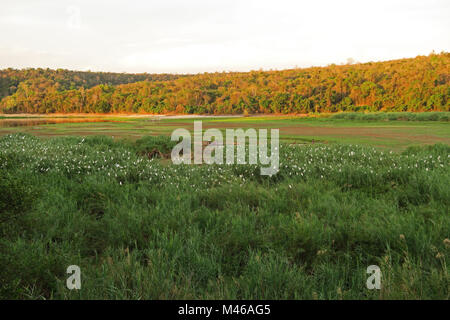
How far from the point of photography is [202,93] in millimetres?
52469

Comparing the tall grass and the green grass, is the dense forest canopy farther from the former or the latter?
the green grass

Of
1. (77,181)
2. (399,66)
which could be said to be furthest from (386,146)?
(399,66)

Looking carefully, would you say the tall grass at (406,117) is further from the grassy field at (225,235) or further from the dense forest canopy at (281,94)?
the grassy field at (225,235)

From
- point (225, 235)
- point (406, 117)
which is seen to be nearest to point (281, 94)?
point (406, 117)

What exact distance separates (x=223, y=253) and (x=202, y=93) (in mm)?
50484

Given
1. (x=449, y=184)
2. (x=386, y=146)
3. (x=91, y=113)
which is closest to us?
(x=449, y=184)

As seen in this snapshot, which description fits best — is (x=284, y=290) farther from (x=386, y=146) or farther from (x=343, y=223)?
(x=386, y=146)

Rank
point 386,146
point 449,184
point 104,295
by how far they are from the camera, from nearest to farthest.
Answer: point 104,295, point 449,184, point 386,146

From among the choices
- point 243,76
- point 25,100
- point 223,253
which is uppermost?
point 243,76

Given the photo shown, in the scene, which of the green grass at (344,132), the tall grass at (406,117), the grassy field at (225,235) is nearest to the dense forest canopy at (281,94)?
the tall grass at (406,117)

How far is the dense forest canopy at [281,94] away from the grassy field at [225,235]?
39895mm

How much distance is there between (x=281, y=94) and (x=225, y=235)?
4743 centimetres

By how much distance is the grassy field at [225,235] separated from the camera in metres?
2.74

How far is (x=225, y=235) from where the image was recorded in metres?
3.97
